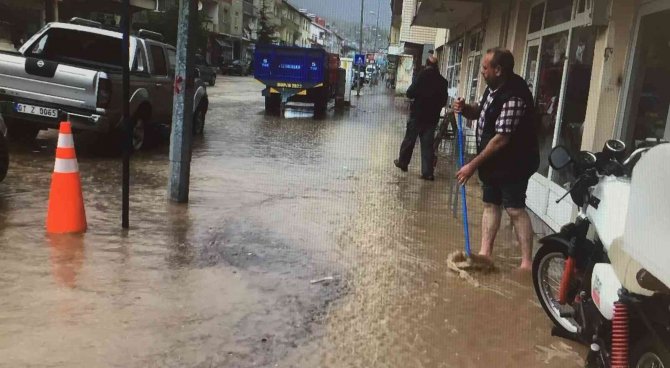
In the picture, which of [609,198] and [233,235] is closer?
[609,198]

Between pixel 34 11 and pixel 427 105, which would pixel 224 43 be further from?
pixel 427 105

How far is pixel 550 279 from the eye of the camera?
4062mm

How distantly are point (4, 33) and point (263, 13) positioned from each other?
36.8m

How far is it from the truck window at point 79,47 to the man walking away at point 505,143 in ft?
21.3

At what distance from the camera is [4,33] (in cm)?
2286

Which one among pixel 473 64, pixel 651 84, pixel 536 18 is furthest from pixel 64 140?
pixel 473 64

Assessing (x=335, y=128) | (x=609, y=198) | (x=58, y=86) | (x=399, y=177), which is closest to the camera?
(x=609, y=198)

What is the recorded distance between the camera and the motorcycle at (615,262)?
2.31m

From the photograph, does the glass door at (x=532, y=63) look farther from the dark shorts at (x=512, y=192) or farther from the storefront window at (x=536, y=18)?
the dark shorts at (x=512, y=192)

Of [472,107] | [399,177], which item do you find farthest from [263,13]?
[472,107]

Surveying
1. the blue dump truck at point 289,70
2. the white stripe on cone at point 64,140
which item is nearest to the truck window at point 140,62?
the white stripe on cone at point 64,140

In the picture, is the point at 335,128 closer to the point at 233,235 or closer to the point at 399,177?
the point at 399,177

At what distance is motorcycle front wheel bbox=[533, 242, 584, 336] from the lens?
386 cm

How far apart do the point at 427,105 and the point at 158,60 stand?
4.73 m
